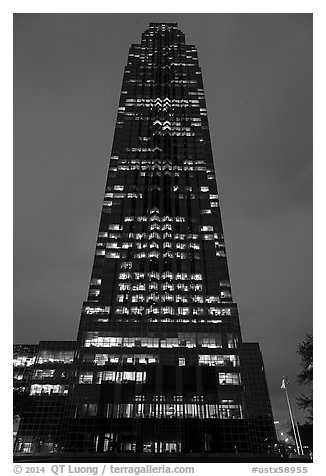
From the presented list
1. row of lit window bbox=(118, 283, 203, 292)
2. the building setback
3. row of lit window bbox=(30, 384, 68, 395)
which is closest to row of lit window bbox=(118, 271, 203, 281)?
the building setback

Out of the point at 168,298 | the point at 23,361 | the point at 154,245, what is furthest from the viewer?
the point at 154,245

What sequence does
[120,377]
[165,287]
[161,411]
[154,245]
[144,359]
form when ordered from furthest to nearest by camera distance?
[154,245] < [165,287] < [144,359] < [120,377] < [161,411]

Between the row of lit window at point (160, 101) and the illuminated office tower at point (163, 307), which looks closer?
the illuminated office tower at point (163, 307)

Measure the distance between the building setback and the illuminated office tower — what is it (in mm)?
298

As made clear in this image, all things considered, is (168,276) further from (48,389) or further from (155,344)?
(48,389)

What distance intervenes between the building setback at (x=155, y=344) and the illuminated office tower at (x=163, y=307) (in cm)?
30

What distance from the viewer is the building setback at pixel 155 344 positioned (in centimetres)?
8450

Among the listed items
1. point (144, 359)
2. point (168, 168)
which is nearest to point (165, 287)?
point (144, 359)

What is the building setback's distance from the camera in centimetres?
8450

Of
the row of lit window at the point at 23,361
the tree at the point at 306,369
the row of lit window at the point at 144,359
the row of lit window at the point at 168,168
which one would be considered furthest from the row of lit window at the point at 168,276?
the tree at the point at 306,369

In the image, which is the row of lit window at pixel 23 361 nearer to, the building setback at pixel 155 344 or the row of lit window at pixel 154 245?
the building setback at pixel 155 344

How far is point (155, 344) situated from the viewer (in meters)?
97.6

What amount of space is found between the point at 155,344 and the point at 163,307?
67.9ft
